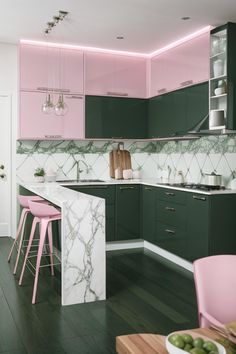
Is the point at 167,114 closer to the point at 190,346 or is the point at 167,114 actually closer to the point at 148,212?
the point at 148,212

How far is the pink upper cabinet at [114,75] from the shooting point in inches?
229

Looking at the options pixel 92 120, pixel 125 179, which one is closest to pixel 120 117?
pixel 92 120

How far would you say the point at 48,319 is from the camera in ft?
10.6

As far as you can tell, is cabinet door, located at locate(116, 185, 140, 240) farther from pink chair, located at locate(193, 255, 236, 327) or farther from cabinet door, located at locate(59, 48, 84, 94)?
pink chair, located at locate(193, 255, 236, 327)

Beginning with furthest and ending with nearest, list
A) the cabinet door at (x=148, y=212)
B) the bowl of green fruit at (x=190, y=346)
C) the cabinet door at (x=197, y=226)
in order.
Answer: the cabinet door at (x=148, y=212), the cabinet door at (x=197, y=226), the bowl of green fruit at (x=190, y=346)

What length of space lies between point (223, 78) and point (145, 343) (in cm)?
364

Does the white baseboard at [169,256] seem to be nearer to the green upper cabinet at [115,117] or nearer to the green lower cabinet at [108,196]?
the green lower cabinet at [108,196]

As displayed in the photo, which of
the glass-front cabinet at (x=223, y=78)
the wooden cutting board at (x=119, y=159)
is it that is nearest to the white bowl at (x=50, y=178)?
the wooden cutting board at (x=119, y=159)

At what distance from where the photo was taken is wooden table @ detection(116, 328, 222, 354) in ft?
4.50

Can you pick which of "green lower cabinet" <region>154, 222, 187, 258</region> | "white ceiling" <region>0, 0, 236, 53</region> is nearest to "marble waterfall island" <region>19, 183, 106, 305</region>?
"green lower cabinet" <region>154, 222, 187, 258</region>

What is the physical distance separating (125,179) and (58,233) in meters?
1.61

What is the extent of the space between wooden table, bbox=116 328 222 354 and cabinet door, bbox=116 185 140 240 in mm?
4078

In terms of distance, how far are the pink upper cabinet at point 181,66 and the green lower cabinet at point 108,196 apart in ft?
5.18

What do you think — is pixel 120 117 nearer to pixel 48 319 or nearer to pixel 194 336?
pixel 48 319
